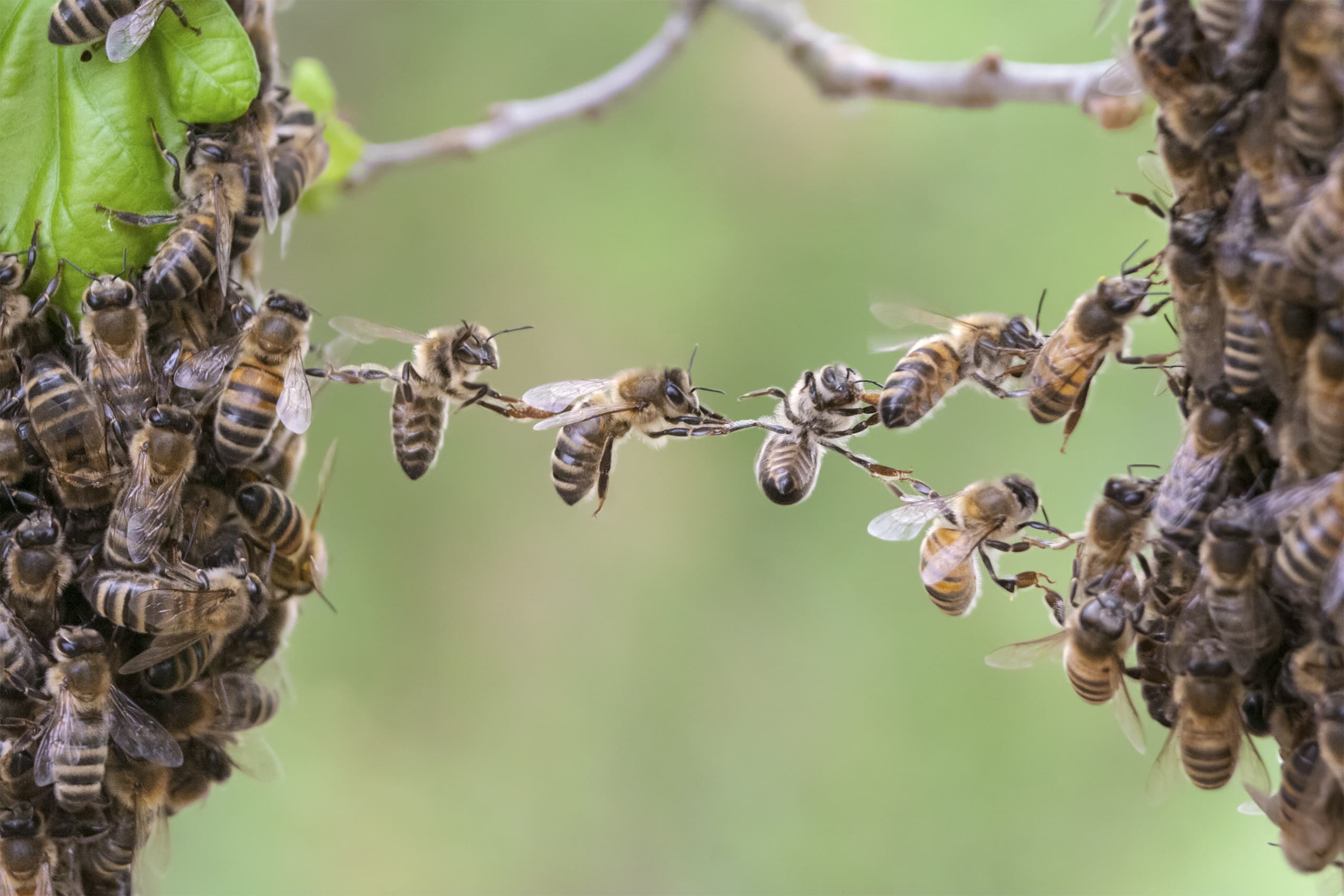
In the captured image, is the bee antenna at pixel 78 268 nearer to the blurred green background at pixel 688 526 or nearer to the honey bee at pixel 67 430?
the honey bee at pixel 67 430

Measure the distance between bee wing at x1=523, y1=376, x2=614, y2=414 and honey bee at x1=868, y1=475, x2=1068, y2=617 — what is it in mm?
596

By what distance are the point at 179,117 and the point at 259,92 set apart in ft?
0.54

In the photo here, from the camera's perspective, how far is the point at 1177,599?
153 cm

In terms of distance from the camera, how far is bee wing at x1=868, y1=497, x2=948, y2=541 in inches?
76.2

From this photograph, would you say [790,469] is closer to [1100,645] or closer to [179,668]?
[1100,645]

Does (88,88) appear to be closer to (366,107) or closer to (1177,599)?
(1177,599)

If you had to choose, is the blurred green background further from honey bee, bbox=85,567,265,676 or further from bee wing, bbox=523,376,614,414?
honey bee, bbox=85,567,265,676

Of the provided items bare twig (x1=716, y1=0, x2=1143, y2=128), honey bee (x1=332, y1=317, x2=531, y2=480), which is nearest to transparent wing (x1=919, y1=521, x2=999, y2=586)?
honey bee (x1=332, y1=317, x2=531, y2=480)

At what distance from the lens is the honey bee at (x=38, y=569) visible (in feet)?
5.35

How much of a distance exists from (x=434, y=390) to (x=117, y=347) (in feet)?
1.69

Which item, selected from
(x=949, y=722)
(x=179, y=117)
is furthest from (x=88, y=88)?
(x=949, y=722)

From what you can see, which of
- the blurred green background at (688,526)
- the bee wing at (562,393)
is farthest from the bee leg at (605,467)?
the blurred green background at (688,526)

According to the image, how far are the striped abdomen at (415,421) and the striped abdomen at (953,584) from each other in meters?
0.90

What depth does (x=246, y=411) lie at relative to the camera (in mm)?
1713
